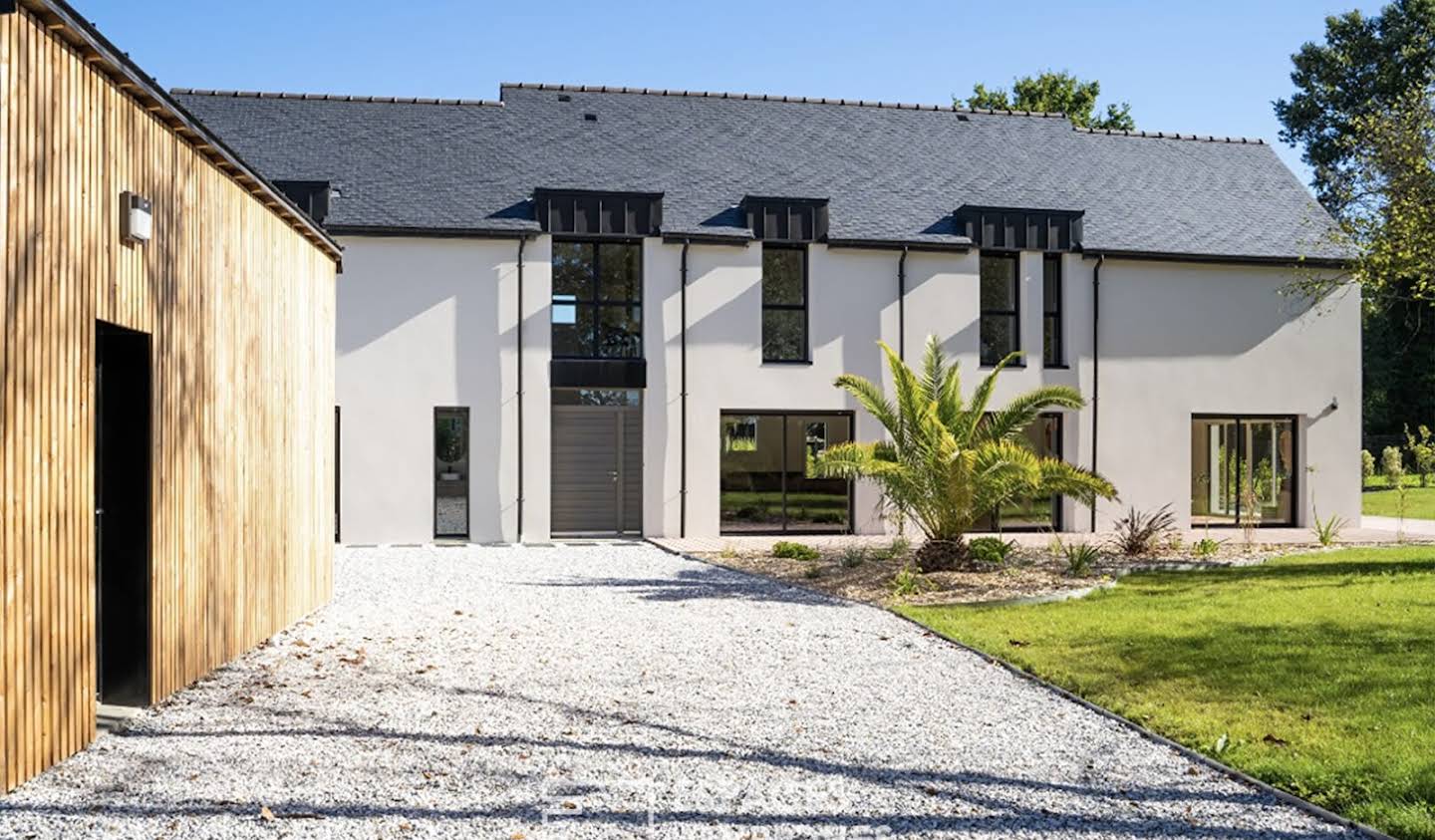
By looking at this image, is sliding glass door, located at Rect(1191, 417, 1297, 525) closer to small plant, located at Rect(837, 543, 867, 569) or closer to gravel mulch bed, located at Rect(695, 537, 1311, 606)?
gravel mulch bed, located at Rect(695, 537, 1311, 606)

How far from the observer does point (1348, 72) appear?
41875 mm

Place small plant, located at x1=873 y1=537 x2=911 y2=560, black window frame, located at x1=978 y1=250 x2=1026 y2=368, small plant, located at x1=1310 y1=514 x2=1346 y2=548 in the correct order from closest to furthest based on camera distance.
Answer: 1. small plant, located at x1=873 y1=537 x2=911 y2=560
2. small plant, located at x1=1310 y1=514 x2=1346 y2=548
3. black window frame, located at x1=978 y1=250 x2=1026 y2=368

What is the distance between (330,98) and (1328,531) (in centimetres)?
1794

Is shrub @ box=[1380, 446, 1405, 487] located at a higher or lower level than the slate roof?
lower

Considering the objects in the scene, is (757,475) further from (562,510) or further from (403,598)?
(403,598)

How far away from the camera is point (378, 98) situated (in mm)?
22219

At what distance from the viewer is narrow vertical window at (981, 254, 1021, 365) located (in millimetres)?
21828

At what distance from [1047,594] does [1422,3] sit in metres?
36.7

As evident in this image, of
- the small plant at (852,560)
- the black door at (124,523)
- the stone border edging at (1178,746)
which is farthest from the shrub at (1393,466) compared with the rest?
the black door at (124,523)

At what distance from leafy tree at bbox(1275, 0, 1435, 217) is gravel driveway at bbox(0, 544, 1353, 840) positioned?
36.6 meters

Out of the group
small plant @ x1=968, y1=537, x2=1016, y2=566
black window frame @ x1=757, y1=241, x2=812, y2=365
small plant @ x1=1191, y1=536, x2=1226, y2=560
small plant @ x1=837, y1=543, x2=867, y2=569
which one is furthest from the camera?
black window frame @ x1=757, y1=241, x2=812, y2=365

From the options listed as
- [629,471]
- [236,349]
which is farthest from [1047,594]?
[629,471]

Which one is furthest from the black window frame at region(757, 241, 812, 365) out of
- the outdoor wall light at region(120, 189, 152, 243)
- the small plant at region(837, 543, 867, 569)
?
the outdoor wall light at region(120, 189, 152, 243)

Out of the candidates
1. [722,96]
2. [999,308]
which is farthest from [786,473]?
[722,96]
